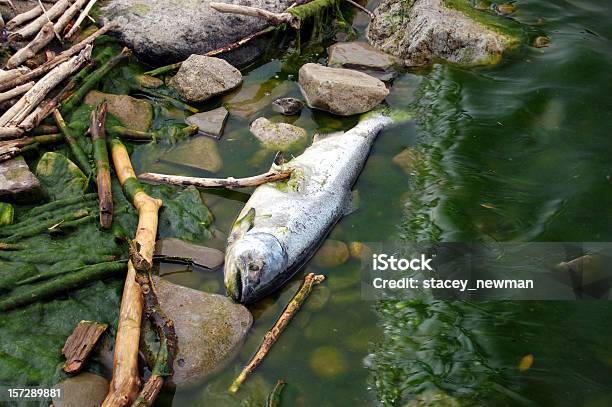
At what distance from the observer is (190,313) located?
5.30 metres

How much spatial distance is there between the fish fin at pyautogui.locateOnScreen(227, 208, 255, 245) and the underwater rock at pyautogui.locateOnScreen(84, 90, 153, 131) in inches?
91.7

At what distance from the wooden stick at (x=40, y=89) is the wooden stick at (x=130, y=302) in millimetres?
1192

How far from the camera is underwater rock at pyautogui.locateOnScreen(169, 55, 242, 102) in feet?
26.3

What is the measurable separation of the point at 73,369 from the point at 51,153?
2.99 meters

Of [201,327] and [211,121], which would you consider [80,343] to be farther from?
[211,121]

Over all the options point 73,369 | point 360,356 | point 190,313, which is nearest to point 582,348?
point 360,356

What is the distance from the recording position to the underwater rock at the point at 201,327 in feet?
16.2

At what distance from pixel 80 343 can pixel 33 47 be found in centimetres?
486

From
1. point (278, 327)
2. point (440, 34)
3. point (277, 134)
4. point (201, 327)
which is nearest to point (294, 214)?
point (278, 327)

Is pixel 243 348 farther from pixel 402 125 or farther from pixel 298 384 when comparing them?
pixel 402 125

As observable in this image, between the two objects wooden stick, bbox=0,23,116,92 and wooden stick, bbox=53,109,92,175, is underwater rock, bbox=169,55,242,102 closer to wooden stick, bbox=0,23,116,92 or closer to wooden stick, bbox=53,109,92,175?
wooden stick, bbox=0,23,116,92

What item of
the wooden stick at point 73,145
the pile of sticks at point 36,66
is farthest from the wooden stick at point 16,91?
the wooden stick at point 73,145

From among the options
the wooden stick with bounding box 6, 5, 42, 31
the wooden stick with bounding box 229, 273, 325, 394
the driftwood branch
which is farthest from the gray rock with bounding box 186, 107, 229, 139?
the driftwood branch

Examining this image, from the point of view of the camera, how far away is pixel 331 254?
20.1 feet
